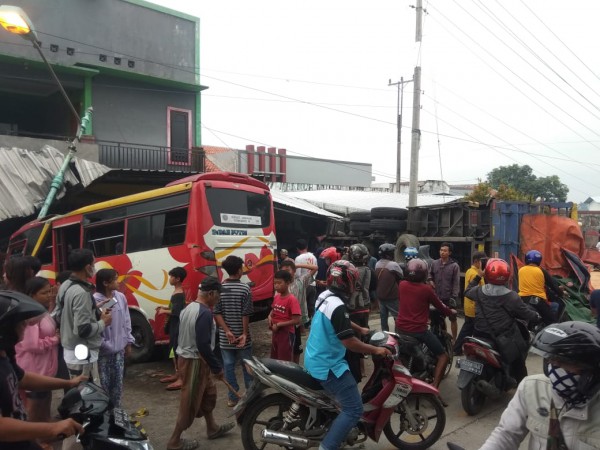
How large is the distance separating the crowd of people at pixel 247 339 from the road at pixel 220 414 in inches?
7.6

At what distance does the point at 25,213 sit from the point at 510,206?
1058 cm

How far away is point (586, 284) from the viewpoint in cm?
866

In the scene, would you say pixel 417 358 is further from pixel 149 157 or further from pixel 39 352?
pixel 149 157

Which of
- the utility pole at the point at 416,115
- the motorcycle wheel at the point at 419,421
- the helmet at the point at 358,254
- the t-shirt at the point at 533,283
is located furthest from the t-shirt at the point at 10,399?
the utility pole at the point at 416,115

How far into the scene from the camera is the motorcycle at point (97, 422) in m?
2.28

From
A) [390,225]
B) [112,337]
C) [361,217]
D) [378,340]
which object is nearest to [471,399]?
[378,340]

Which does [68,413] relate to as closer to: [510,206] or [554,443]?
[554,443]

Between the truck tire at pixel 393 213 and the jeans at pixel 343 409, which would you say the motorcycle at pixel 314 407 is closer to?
the jeans at pixel 343 409

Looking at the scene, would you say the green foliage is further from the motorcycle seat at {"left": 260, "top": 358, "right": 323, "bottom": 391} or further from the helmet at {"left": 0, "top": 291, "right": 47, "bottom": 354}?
the helmet at {"left": 0, "top": 291, "right": 47, "bottom": 354}

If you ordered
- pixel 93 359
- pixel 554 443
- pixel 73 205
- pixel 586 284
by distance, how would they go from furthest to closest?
pixel 73 205 → pixel 586 284 → pixel 93 359 → pixel 554 443

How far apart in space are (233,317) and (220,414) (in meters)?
1.09

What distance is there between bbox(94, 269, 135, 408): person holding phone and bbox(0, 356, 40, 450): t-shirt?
206 centimetres

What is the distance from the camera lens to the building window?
15738 mm

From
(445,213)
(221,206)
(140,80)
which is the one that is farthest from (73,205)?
(445,213)
